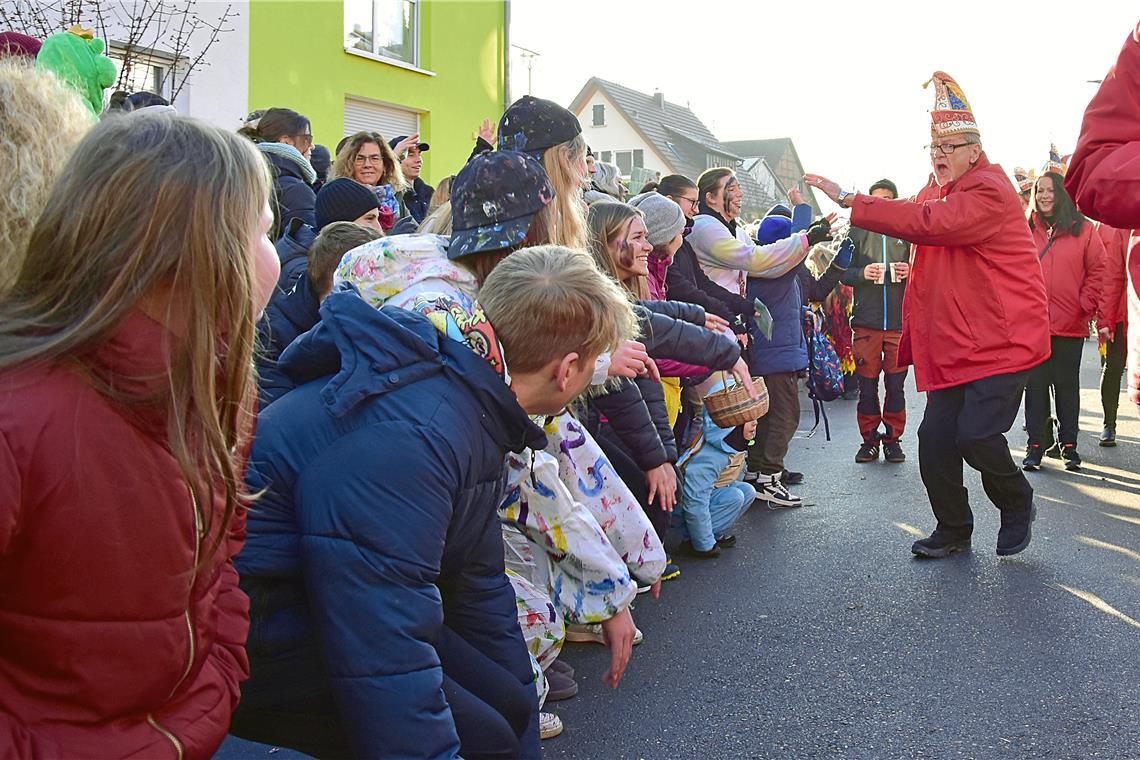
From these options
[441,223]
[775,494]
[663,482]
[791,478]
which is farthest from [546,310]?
[791,478]

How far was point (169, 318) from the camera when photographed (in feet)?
5.22

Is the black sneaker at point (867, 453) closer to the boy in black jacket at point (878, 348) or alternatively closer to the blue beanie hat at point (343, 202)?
the boy in black jacket at point (878, 348)

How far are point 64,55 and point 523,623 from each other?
2.30m

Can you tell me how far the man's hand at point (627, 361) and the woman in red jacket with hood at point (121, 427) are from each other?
76.4 inches

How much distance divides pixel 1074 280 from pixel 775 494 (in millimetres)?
3310

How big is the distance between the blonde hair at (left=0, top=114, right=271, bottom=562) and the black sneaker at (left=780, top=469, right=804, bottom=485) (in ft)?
21.3

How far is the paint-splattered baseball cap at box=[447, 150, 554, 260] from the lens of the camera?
120 inches

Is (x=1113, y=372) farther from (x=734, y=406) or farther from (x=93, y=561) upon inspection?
(x=93, y=561)

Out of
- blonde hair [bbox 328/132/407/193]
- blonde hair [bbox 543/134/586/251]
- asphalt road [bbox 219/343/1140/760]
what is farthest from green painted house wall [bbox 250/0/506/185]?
blonde hair [bbox 543/134/586/251]

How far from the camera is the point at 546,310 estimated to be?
2.43 metres

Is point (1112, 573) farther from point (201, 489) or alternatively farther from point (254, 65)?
point (254, 65)

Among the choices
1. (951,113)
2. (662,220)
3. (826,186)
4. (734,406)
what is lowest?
(734,406)

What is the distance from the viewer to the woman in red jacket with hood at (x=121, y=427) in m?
1.46

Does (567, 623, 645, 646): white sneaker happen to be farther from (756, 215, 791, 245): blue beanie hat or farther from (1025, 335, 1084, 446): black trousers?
(1025, 335, 1084, 446): black trousers
